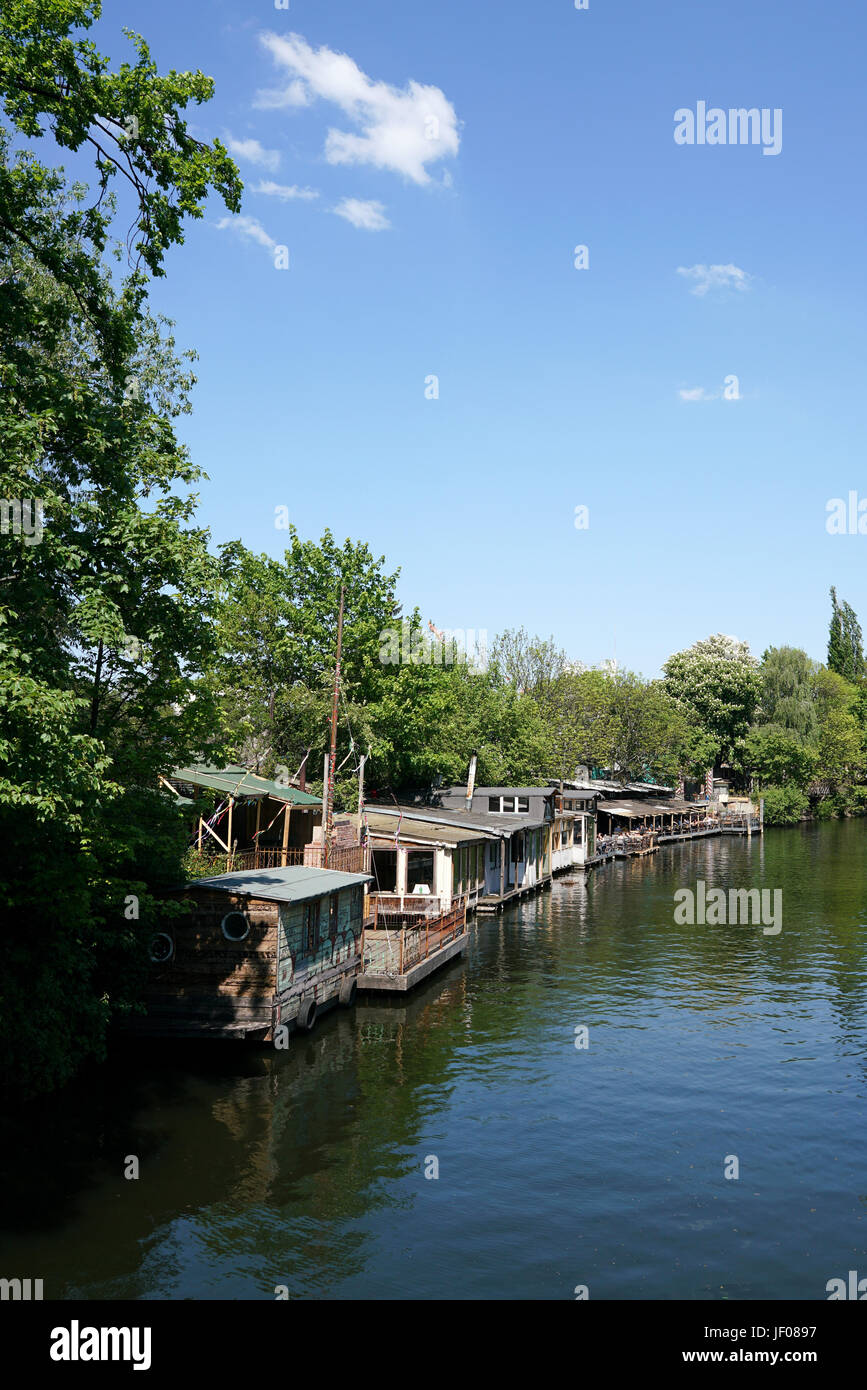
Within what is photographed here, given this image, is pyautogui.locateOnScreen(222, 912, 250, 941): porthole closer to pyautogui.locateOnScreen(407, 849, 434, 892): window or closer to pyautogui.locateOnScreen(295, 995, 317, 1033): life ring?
pyautogui.locateOnScreen(295, 995, 317, 1033): life ring

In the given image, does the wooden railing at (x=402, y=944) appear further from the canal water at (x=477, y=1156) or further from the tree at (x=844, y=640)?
the tree at (x=844, y=640)

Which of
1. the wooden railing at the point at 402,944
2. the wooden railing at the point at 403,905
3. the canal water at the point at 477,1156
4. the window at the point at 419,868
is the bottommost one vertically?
the canal water at the point at 477,1156

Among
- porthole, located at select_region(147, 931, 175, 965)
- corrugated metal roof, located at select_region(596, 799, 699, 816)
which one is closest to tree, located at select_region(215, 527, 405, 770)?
porthole, located at select_region(147, 931, 175, 965)

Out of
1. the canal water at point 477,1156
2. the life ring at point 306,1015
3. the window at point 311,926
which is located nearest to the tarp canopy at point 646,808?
the canal water at point 477,1156

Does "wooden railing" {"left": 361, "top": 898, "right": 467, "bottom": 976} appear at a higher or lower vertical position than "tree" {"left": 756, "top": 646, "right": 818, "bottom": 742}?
lower

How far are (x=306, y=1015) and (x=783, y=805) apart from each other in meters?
102

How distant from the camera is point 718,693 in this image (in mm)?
118812

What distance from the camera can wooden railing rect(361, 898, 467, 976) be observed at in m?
31.3

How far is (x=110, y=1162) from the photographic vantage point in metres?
17.8

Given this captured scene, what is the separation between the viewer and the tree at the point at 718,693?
118 metres

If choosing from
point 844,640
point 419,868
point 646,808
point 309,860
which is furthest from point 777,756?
point 309,860

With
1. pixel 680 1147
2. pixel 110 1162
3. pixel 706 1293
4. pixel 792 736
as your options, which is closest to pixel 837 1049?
pixel 680 1147

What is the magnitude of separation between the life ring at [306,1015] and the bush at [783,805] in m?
99.4

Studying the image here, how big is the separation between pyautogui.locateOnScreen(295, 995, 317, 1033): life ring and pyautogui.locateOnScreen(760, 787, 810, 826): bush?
99425 millimetres
